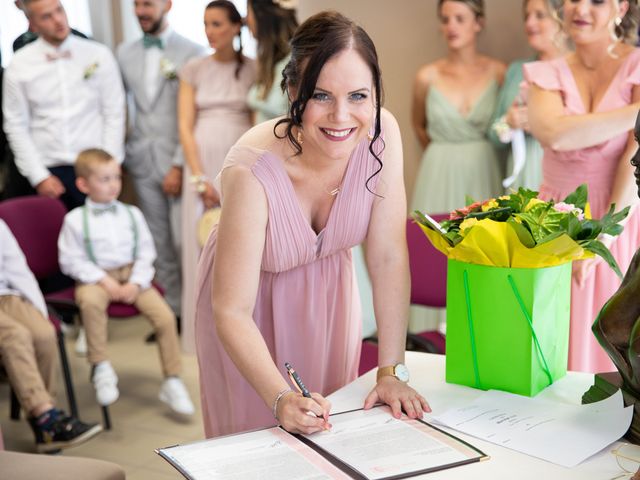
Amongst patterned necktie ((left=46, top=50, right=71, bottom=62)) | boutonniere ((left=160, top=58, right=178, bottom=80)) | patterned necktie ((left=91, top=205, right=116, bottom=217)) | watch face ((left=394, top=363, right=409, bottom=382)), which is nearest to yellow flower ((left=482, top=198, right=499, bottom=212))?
watch face ((left=394, top=363, right=409, bottom=382))

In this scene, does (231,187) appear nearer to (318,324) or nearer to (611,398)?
(318,324)

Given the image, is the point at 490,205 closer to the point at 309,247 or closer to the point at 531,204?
the point at 531,204

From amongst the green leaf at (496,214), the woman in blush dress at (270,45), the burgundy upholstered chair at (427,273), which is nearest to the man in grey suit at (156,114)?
A: the woman in blush dress at (270,45)

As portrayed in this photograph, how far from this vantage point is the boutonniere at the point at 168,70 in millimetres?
5184

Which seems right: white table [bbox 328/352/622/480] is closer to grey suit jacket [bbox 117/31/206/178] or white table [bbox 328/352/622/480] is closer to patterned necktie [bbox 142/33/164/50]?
grey suit jacket [bbox 117/31/206/178]

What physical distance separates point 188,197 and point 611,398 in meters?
3.55

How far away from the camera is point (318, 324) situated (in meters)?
2.27

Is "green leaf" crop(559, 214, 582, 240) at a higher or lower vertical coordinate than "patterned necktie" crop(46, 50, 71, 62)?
lower

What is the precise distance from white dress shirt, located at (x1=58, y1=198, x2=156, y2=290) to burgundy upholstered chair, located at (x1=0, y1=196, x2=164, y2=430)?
0.20ft

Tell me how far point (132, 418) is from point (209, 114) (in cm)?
182

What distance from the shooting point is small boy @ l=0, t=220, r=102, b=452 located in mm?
3508

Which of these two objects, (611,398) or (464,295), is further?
(464,295)

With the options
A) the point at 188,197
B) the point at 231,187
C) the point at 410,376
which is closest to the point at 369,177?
the point at 231,187

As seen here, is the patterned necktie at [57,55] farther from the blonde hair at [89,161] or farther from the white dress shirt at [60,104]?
the blonde hair at [89,161]
